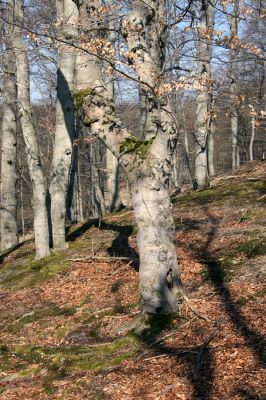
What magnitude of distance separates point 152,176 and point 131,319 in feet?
8.20

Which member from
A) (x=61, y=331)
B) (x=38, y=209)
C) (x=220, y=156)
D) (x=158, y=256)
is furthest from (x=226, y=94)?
(x=220, y=156)

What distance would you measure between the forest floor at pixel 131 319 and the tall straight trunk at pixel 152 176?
1.99ft

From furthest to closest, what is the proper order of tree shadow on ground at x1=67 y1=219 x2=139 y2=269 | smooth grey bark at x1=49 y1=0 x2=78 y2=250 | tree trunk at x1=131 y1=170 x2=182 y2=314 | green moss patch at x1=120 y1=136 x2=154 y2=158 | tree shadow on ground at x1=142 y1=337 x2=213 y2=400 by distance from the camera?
smooth grey bark at x1=49 y1=0 x2=78 y2=250
tree shadow on ground at x1=67 y1=219 x2=139 y2=269
green moss patch at x1=120 y1=136 x2=154 y2=158
tree trunk at x1=131 y1=170 x2=182 y2=314
tree shadow on ground at x1=142 y1=337 x2=213 y2=400

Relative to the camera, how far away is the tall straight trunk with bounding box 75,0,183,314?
7156 mm

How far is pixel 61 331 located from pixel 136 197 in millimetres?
2854

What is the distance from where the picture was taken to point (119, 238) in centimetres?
1322

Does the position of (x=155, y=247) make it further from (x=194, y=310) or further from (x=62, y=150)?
(x=62, y=150)

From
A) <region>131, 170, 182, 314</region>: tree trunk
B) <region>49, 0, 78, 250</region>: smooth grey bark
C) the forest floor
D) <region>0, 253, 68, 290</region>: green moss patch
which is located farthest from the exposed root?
<region>49, 0, 78, 250</region>: smooth grey bark

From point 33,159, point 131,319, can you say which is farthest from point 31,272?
point 131,319

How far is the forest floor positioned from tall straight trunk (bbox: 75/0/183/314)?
0.61 meters

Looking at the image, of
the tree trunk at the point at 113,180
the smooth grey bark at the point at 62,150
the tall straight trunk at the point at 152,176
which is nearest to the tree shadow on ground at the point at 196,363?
the tall straight trunk at the point at 152,176

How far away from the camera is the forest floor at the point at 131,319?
5.68 m

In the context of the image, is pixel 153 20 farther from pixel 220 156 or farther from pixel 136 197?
pixel 220 156

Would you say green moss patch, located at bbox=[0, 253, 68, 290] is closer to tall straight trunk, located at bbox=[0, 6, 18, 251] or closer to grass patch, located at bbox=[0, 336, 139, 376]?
tall straight trunk, located at bbox=[0, 6, 18, 251]
